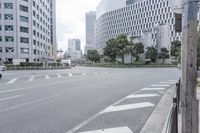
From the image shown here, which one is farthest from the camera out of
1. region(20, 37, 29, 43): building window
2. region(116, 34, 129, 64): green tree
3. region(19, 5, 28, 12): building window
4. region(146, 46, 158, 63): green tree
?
region(146, 46, 158, 63): green tree

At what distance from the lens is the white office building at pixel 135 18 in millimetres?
92875

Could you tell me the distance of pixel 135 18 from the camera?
115500 millimetres

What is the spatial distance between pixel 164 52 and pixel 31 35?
43.7 meters

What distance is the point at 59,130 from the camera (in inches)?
207

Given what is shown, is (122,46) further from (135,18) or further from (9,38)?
(135,18)

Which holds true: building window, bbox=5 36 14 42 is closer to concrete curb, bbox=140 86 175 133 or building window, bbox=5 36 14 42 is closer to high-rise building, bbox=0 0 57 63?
high-rise building, bbox=0 0 57 63

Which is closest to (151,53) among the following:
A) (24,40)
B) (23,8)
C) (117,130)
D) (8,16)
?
(24,40)

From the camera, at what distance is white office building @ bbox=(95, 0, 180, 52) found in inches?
3656

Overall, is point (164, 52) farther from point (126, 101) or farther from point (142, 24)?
point (126, 101)

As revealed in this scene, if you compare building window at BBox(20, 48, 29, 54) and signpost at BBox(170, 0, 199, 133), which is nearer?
signpost at BBox(170, 0, 199, 133)

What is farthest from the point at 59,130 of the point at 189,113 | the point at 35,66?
the point at 35,66

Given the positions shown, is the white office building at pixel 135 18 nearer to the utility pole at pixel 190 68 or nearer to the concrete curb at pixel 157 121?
the concrete curb at pixel 157 121

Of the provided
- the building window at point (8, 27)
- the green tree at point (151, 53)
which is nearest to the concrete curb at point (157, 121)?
the green tree at point (151, 53)

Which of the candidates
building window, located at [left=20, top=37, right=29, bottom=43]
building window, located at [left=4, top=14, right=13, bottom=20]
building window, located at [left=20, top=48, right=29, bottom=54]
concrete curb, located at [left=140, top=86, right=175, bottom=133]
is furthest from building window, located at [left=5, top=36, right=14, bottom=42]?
concrete curb, located at [left=140, top=86, right=175, bottom=133]
